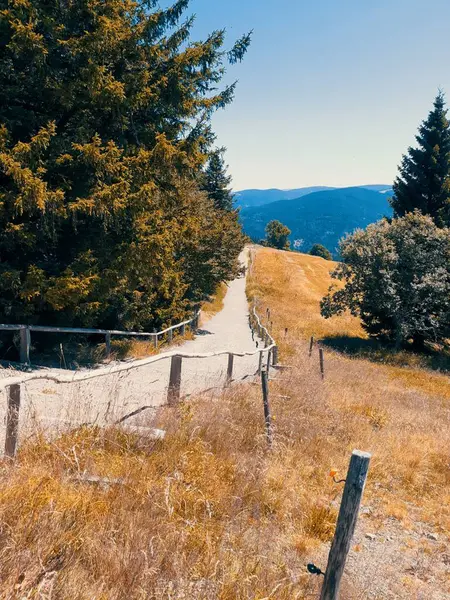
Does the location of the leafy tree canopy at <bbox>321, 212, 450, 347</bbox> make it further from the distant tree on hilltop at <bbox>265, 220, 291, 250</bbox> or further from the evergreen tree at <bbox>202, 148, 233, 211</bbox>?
the distant tree on hilltop at <bbox>265, 220, 291, 250</bbox>

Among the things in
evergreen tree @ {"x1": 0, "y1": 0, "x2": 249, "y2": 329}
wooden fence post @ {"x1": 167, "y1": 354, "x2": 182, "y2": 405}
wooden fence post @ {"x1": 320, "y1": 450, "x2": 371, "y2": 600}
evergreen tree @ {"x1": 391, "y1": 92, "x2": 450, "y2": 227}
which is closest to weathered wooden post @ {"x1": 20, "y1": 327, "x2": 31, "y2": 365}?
evergreen tree @ {"x1": 0, "y1": 0, "x2": 249, "y2": 329}

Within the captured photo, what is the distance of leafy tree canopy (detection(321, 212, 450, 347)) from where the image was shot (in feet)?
82.7

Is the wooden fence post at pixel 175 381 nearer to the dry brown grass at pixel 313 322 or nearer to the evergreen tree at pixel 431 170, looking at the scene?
the dry brown grass at pixel 313 322

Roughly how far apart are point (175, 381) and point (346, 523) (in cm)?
343

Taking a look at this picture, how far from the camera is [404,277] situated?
26.0 m

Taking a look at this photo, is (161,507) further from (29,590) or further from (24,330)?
(24,330)

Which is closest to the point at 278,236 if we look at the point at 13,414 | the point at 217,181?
the point at 217,181

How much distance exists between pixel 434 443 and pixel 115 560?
24.3ft

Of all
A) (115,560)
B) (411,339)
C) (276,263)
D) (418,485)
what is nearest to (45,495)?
(115,560)

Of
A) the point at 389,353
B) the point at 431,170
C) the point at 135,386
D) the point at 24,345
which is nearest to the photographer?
the point at 135,386

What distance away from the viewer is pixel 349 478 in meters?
3.12

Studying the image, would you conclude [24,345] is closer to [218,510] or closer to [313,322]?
[218,510]

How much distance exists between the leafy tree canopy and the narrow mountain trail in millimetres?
8494

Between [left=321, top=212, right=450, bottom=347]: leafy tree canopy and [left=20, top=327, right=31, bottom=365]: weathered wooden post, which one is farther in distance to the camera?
[left=321, top=212, right=450, bottom=347]: leafy tree canopy
